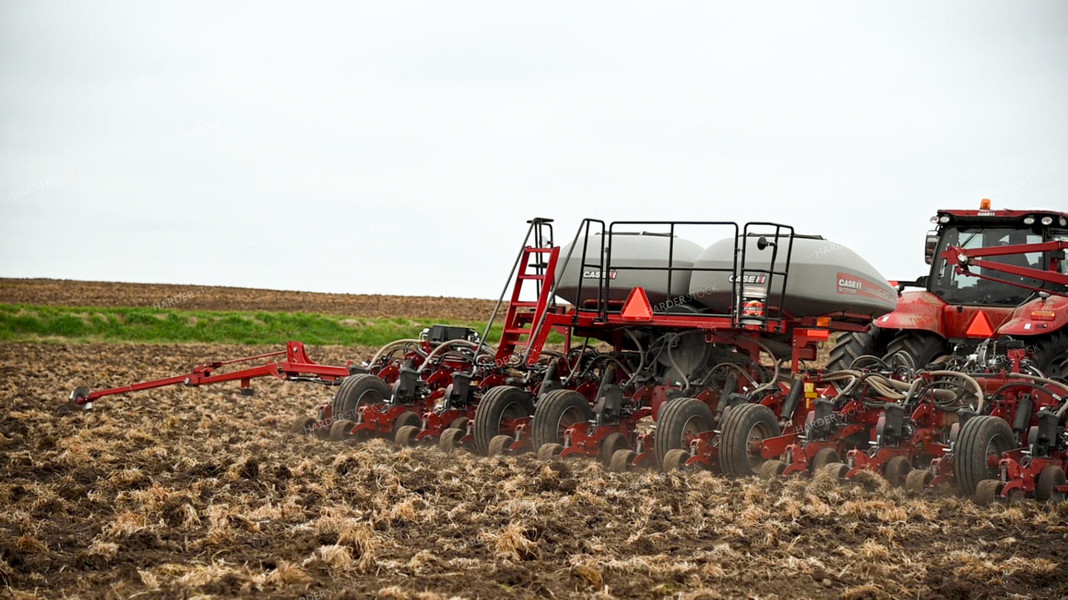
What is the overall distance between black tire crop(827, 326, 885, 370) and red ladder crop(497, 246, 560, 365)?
10.3 ft

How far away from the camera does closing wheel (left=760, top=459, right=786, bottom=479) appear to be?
365 inches

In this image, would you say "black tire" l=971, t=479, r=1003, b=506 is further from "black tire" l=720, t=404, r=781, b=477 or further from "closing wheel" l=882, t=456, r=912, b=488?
"black tire" l=720, t=404, r=781, b=477

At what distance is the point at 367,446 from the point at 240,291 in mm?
39417

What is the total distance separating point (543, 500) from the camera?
7.79 meters

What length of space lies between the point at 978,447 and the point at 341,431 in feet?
20.6

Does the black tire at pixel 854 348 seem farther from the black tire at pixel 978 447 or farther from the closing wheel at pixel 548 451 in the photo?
the closing wheel at pixel 548 451

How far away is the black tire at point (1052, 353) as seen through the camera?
10887 mm

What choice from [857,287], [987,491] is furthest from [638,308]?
[987,491]

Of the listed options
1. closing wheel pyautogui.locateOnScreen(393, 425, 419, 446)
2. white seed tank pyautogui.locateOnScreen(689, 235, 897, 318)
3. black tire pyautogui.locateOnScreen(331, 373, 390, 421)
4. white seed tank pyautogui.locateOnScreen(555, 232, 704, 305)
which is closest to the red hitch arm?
black tire pyautogui.locateOnScreen(331, 373, 390, 421)

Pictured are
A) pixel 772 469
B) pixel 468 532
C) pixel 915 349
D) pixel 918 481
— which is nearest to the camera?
pixel 468 532

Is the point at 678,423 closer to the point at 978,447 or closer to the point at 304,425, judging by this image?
the point at 978,447

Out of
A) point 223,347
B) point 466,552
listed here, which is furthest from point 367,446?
point 223,347

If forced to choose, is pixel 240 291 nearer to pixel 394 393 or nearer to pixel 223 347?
pixel 223 347

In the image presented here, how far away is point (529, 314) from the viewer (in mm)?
→ 11750
